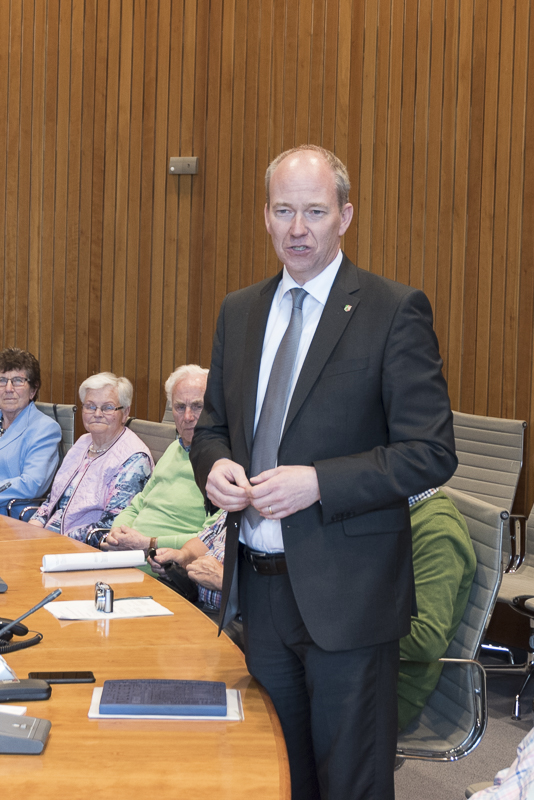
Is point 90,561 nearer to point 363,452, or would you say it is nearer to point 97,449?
point 363,452

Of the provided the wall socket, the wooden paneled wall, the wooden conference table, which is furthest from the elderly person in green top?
the wall socket

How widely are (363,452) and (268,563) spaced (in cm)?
30

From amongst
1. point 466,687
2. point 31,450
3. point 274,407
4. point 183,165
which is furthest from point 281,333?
point 183,165

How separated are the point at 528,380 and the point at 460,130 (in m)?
1.47

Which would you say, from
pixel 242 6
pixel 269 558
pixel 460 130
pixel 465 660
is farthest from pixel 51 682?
pixel 242 6

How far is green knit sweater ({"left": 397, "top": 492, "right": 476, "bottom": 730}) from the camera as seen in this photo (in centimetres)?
203

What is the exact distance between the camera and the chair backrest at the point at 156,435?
424 cm

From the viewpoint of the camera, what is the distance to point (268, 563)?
65.5 inches

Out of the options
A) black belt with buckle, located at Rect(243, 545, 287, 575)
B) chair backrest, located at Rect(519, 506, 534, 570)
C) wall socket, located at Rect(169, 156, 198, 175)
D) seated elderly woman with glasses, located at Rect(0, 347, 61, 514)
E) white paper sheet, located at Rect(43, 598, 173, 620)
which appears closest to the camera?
black belt with buckle, located at Rect(243, 545, 287, 575)

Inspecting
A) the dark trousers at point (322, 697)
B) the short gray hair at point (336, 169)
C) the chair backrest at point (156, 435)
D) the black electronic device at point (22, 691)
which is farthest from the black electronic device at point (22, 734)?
the chair backrest at point (156, 435)

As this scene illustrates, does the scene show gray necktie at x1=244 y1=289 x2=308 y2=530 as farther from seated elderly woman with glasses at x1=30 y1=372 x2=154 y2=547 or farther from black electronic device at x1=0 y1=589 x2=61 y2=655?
seated elderly woman with glasses at x1=30 y1=372 x2=154 y2=547

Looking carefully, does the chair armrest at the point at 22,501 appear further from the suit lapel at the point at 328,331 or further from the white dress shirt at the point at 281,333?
the suit lapel at the point at 328,331

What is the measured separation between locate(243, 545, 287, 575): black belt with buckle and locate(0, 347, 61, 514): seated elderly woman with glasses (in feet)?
9.93

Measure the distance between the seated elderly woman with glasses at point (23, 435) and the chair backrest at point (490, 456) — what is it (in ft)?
7.35
